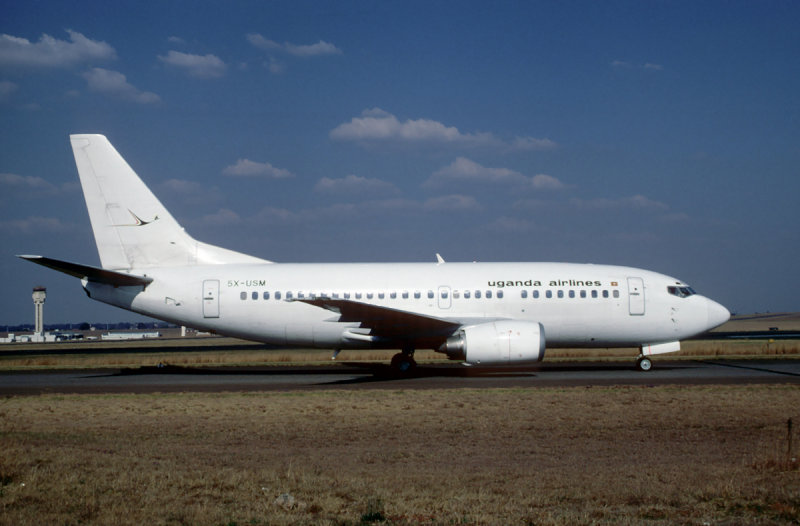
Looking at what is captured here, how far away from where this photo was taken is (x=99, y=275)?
21.6 m

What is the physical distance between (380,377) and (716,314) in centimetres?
1151

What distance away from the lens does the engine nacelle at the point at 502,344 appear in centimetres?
1966

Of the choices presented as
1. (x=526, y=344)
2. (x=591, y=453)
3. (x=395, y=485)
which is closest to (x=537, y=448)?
(x=591, y=453)

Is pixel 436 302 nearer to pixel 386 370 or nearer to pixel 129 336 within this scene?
pixel 386 370

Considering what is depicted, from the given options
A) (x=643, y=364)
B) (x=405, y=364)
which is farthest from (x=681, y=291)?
(x=405, y=364)

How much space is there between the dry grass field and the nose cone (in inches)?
266

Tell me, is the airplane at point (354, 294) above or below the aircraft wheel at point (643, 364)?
above

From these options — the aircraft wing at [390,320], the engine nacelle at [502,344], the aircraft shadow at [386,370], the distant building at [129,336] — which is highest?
the aircraft wing at [390,320]

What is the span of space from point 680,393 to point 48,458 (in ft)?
43.4

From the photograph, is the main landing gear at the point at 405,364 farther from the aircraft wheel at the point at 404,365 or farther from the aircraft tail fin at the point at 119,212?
the aircraft tail fin at the point at 119,212

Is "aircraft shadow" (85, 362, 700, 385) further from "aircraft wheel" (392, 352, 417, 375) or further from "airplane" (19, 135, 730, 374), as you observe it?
"airplane" (19, 135, 730, 374)

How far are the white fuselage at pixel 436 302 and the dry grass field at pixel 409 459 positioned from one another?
20.5ft

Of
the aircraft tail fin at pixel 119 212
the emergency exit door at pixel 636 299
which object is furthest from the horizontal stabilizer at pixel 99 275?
the emergency exit door at pixel 636 299

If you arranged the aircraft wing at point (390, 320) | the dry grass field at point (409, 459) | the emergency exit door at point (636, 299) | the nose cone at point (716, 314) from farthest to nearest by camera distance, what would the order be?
the nose cone at point (716, 314), the emergency exit door at point (636, 299), the aircraft wing at point (390, 320), the dry grass field at point (409, 459)
